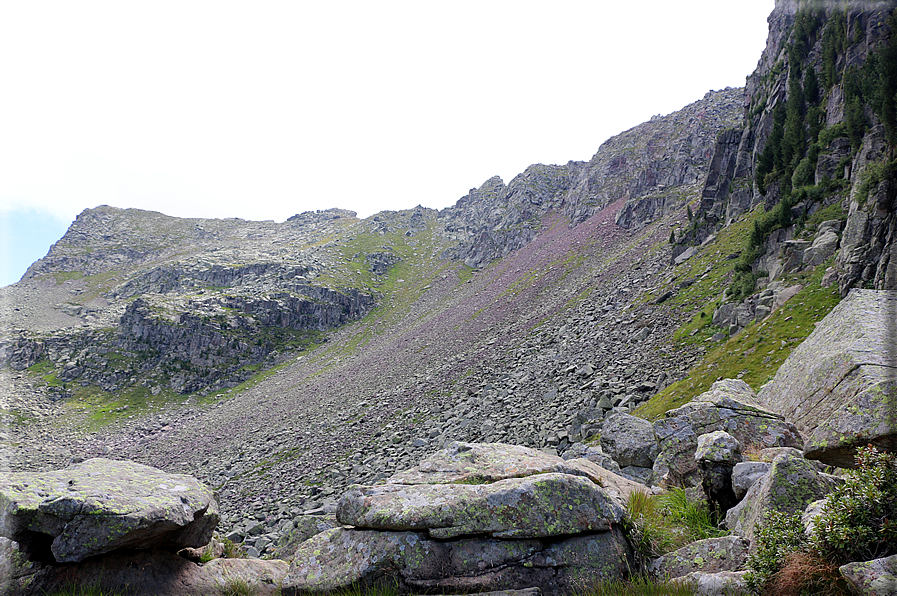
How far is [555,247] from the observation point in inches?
3290

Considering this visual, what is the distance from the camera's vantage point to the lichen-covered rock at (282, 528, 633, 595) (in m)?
6.70

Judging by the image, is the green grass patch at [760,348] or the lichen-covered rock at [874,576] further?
the green grass patch at [760,348]

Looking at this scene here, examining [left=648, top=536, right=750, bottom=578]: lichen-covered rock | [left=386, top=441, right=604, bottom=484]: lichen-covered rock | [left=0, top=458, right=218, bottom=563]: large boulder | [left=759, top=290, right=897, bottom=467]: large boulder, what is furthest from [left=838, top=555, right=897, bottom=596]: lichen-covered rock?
[left=0, top=458, right=218, bottom=563]: large boulder

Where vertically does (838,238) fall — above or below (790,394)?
above

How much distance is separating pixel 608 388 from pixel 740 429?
16823 mm

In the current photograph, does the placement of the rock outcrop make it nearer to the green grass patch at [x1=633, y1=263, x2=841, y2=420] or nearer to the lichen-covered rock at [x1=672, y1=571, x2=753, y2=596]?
the lichen-covered rock at [x1=672, y1=571, x2=753, y2=596]

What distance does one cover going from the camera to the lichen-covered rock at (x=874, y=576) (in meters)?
3.97

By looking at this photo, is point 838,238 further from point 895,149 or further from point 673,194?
point 673,194

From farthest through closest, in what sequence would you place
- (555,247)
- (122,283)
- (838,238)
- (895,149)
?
(122,283) → (555,247) → (838,238) → (895,149)

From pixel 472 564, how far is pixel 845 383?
9.03m

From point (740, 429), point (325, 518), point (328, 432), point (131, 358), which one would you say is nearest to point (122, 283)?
point (131, 358)

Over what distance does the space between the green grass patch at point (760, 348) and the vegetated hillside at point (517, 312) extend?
170mm

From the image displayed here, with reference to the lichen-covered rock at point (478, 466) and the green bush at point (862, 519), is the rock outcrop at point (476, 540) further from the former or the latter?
the green bush at point (862, 519)

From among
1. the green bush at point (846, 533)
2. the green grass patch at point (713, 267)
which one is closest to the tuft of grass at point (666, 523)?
the green bush at point (846, 533)
